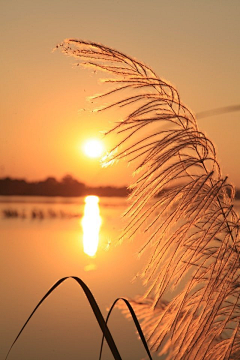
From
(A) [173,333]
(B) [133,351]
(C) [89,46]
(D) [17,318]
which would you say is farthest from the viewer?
(D) [17,318]

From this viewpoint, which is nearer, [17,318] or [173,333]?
[173,333]

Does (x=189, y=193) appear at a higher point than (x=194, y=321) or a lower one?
higher

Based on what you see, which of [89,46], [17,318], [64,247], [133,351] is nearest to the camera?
[89,46]

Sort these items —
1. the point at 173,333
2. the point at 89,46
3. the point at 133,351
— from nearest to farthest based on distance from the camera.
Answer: the point at 89,46 → the point at 173,333 → the point at 133,351

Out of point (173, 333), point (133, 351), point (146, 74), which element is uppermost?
point (146, 74)

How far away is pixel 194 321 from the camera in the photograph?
7.10 feet

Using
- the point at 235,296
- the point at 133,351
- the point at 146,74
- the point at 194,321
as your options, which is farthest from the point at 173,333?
the point at 133,351

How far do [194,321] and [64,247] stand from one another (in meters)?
12.6

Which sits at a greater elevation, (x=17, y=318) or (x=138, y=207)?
(x=138, y=207)

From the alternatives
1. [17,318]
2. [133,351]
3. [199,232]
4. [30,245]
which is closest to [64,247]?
[30,245]

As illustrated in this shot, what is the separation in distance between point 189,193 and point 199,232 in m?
0.22

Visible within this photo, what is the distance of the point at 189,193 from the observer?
2.08 metres

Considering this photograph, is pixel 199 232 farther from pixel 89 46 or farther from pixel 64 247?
pixel 64 247

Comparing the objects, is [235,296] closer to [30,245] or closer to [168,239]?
[168,239]
